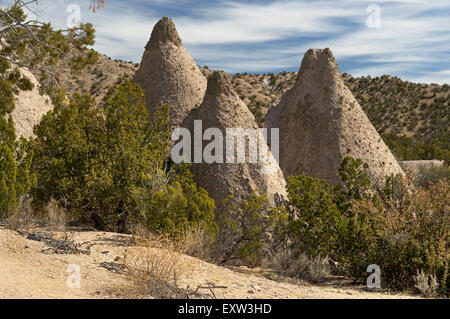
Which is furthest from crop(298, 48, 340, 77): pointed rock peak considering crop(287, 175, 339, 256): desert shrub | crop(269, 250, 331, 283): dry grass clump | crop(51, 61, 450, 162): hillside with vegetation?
crop(51, 61, 450, 162): hillside with vegetation

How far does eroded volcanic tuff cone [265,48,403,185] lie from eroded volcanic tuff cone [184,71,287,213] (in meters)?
1.86

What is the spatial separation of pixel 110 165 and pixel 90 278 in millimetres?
4485

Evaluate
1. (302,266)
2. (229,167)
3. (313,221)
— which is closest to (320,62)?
(229,167)

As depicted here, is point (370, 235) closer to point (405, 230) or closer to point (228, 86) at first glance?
point (405, 230)

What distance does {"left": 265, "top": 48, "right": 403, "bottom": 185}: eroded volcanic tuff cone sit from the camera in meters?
13.1

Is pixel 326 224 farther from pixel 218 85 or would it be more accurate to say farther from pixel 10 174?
pixel 10 174

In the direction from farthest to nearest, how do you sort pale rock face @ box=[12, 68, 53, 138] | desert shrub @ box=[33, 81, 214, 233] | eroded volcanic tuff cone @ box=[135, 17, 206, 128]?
pale rock face @ box=[12, 68, 53, 138], eroded volcanic tuff cone @ box=[135, 17, 206, 128], desert shrub @ box=[33, 81, 214, 233]

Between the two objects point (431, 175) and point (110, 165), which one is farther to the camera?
point (431, 175)

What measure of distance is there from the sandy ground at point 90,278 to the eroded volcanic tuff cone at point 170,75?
560 centimetres

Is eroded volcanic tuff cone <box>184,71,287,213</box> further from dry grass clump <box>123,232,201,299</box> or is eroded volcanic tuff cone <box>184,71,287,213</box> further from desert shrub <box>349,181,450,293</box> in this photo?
dry grass clump <box>123,232,201,299</box>

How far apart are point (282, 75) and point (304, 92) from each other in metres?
41.9

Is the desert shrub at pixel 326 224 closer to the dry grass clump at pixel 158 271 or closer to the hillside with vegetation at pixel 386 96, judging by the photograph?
the dry grass clump at pixel 158 271

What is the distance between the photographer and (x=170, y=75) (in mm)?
13930

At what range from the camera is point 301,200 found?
34.4 ft
